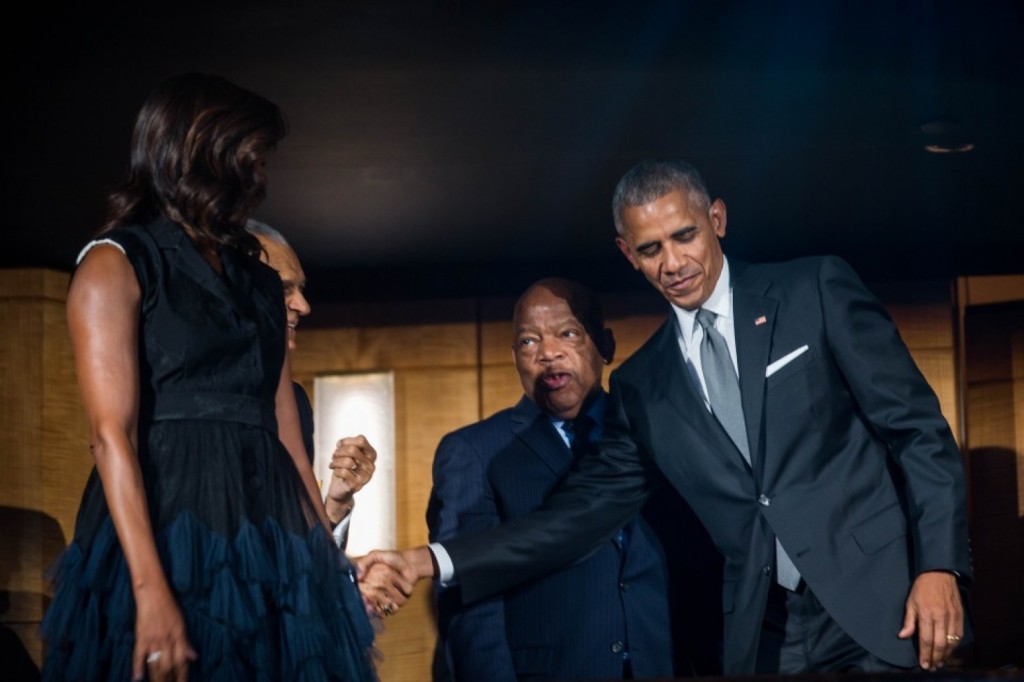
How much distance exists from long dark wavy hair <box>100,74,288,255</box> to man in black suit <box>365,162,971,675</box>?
1.20m

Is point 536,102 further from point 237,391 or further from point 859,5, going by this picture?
point 237,391

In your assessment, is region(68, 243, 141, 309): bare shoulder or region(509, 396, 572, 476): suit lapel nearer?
region(68, 243, 141, 309): bare shoulder

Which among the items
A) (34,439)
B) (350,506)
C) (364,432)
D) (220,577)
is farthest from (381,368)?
(220,577)

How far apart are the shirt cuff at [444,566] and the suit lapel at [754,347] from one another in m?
0.71

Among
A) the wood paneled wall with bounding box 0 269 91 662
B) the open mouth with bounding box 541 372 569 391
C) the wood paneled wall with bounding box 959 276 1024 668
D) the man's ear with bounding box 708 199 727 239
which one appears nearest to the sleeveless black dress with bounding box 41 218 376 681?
the man's ear with bounding box 708 199 727 239

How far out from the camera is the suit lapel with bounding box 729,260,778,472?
2732 mm

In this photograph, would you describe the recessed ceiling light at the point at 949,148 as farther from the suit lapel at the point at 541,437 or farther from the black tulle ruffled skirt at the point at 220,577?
the black tulle ruffled skirt at the point at 220,577

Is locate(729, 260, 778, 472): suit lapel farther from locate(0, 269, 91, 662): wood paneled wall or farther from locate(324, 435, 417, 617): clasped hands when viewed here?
locate(0, 269, 91, 662): wood paneled wall

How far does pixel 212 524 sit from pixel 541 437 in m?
1.75

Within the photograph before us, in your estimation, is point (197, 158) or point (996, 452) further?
point (996, 452)

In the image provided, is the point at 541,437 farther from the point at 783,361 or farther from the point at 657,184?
the point at 783,361

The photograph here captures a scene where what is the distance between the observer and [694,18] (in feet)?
11.2

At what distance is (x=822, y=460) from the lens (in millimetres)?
2689

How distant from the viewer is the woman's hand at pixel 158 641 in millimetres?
1664
